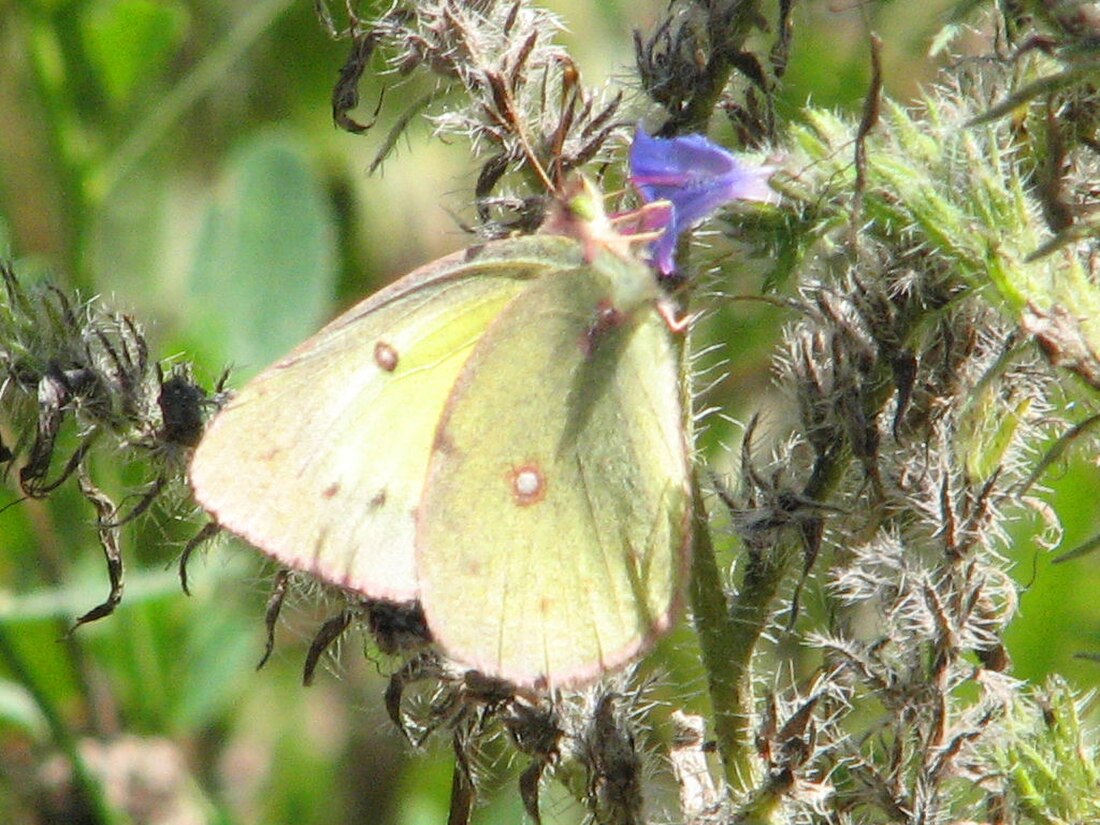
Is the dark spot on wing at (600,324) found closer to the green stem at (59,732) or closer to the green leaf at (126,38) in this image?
the green stem at (59,732)

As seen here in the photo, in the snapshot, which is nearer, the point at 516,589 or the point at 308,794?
the point at 516,589

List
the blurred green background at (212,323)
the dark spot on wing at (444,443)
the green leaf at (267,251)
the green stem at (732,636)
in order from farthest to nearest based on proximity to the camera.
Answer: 1. the green leaf at (267,251)
2. the blurred green background at (212,323)
3. the dark spot on wing at (444,443)
4. the green stem at (732,636)

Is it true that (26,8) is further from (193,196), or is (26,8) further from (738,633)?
(738,633)

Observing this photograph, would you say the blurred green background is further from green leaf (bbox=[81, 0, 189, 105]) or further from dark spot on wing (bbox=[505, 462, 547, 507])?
dark spot on wing (bbox=[505, 462, 547, 507])

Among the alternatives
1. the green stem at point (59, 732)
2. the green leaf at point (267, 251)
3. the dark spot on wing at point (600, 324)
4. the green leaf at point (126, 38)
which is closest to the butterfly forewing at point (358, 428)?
the dark spot on wing at point (600, 324)

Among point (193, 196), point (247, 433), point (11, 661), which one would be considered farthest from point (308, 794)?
point (247, 433)

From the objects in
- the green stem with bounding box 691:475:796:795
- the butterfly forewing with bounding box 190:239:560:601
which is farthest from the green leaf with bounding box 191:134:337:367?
the green stem with bounding box 691:475:796:795

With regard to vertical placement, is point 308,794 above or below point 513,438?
below

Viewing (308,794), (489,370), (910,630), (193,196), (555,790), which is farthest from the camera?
(193,196)
